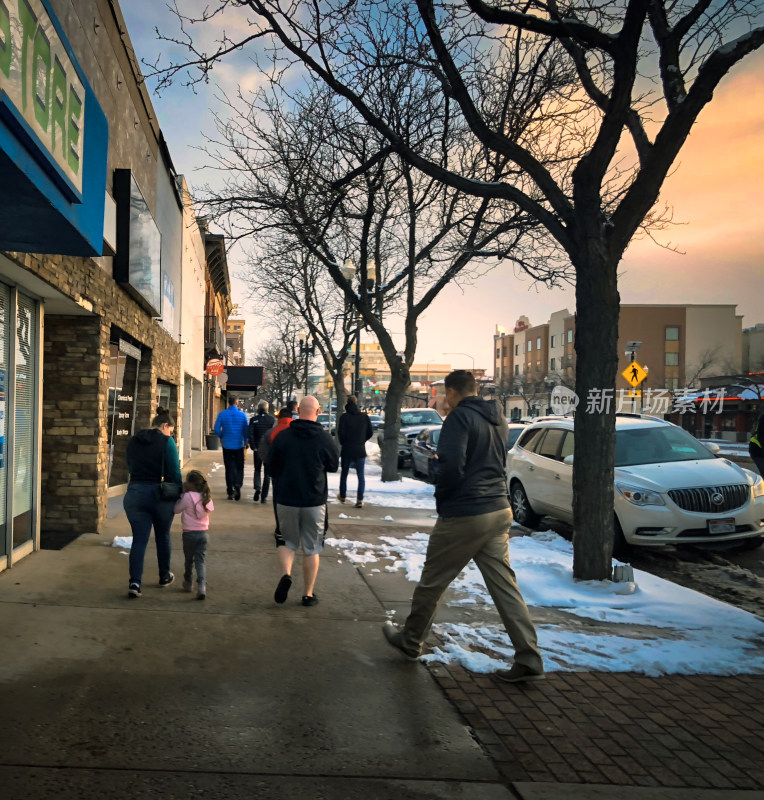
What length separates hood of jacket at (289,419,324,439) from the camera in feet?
20.8

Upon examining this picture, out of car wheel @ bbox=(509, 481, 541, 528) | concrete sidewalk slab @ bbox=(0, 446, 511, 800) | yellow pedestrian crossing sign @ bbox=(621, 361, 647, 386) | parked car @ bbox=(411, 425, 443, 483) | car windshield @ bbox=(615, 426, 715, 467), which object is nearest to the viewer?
concrete sidewalk slab @ bbox=(0, 446, 511, 800)

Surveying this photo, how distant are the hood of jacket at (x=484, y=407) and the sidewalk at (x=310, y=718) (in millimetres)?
1682

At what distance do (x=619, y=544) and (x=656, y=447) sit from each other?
5.69ft

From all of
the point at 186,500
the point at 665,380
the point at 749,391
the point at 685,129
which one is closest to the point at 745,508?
the point at 685,129

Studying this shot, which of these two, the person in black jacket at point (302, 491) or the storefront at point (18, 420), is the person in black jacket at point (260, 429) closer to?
the storefront at point (18, 420)

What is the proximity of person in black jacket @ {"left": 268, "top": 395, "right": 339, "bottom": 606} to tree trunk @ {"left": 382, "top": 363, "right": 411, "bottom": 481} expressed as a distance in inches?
441

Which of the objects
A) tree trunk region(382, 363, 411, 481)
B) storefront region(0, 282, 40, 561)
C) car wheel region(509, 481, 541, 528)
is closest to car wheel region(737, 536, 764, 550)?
car wheel region(509, 481, 541, 528)

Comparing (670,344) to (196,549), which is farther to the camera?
(670,344)

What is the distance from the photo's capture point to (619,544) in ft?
29.6

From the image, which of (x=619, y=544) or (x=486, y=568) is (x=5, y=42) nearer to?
(x=486, y=568)

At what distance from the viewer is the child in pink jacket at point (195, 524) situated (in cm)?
641

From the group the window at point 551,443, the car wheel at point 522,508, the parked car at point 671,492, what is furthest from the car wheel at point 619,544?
the car wheel at point 522,508

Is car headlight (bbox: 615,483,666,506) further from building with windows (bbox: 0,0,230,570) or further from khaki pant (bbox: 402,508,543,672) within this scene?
building with windows (bbox: 0,0,230,570)

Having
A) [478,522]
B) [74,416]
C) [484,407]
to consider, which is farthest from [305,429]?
[74,416]
